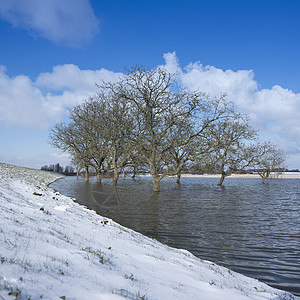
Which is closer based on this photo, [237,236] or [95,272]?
[95,272]

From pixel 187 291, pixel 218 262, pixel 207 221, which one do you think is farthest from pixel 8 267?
pixel 207 221

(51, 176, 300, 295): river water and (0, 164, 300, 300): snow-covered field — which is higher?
(0, 164, 300, 300): snow-covered field

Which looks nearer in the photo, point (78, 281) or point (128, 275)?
point (78, 281)

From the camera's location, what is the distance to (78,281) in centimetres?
270

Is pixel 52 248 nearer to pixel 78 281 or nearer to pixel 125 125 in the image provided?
pixel 78 281

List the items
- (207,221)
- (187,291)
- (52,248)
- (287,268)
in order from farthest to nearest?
(207,221)
(287,268)
(52,248)
(187,291)

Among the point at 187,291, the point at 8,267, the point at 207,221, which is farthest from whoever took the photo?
the point at 207,221

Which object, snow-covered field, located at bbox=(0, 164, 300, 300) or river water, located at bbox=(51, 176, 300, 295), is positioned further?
river water, located at bbox=(51, 176, 300, 295)

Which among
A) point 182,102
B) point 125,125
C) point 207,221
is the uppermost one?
point 182,102

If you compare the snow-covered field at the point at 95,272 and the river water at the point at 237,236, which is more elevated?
the snow-covered field at the point at 95,272

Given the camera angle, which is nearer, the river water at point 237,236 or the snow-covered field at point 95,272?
the snow-covered field at point 95,272

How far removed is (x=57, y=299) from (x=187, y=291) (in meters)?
1.85

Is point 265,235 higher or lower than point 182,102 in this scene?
lower

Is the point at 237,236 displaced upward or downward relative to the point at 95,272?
downward
